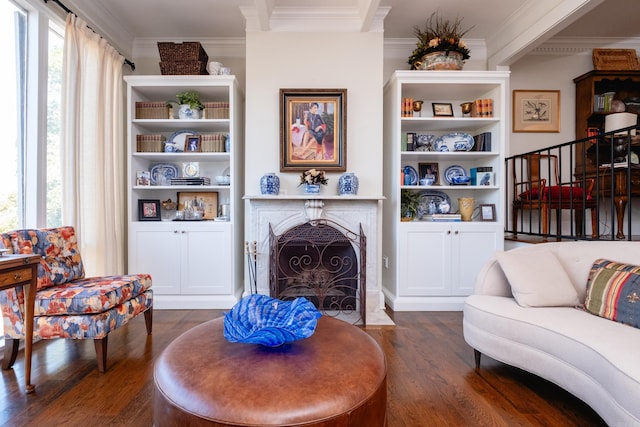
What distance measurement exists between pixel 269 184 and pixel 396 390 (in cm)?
204

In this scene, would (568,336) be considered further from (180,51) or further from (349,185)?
(180,51)

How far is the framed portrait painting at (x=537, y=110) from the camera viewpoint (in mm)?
3961

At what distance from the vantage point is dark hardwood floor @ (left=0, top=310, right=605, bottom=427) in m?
1.53

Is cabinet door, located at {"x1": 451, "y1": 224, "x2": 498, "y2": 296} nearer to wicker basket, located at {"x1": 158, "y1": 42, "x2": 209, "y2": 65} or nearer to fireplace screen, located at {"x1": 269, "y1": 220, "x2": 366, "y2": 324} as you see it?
fireplace screen, located at {"x1": 269, "y1": 220, "x2": 366, "y2": 324}

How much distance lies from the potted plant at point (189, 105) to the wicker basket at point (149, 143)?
0.36 metres

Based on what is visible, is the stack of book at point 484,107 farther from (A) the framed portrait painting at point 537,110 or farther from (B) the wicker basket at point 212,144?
(B) the wicker basket at point 212,144

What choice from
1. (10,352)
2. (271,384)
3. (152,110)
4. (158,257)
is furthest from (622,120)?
(10,352)

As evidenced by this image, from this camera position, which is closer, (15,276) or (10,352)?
(15,276)

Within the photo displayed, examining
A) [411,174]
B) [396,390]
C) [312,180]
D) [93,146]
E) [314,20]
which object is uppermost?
[314,20]

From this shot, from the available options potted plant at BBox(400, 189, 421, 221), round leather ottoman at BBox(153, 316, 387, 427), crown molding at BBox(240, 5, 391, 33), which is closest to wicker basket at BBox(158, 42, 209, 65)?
crown molding at BBox(240, 5, 391, 33)

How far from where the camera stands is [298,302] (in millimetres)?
1502

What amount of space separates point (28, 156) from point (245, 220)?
69.4 inches

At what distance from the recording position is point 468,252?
10.7 feet

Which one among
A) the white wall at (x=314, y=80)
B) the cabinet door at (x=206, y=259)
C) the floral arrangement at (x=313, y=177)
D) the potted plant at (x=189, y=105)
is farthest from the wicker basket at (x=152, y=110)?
the floral arrangement at (x=313, y=177)
